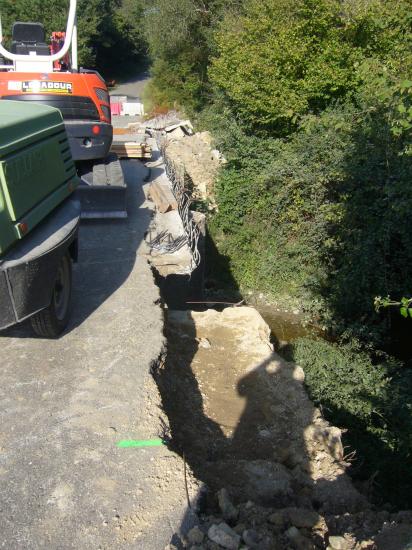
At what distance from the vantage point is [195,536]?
2.96m

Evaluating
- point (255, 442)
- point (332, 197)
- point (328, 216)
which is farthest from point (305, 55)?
point (255, 442)

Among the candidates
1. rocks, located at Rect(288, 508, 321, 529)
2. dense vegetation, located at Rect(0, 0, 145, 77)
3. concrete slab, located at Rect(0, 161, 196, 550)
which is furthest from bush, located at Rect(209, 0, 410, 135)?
dense vegetation, located at Rect(0, 0, 145, 77)

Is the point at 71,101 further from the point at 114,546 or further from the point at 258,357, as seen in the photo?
the point at 114,546

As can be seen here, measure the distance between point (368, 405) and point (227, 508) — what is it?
4.16 metres

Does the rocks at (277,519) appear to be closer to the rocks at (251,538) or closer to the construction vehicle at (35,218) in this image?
the rocks at (251,538)

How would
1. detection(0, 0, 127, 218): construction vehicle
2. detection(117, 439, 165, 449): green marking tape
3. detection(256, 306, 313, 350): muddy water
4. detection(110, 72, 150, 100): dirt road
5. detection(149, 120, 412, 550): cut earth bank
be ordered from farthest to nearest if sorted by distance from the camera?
detection(110, 72, 150, 100): dirt road, detection(256, 306, 313, 350): muddy water, detection(0, 0, 127, 218): construction vehicle, detection(117, 439, 165, 449): green marking tape, detection(149, 120, 412, 550): cut earth bank

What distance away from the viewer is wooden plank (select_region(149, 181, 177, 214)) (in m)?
Answer: 9.02

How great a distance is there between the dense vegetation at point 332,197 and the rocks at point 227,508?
9.50ft

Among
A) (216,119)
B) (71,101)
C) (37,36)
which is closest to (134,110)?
(216,119)

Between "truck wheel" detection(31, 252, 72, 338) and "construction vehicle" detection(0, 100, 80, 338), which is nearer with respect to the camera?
"construction vehicle" detection(0, 100, 80, 338)

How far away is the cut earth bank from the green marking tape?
23cm

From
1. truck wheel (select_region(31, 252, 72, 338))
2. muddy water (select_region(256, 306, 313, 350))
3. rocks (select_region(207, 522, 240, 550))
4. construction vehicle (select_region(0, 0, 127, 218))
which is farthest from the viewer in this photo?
muddy water (select_region(256, 306, 313, 350))

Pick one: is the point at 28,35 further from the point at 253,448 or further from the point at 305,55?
the point at 253,448

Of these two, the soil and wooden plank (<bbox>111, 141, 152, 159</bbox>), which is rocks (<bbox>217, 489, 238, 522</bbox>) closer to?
the soil
